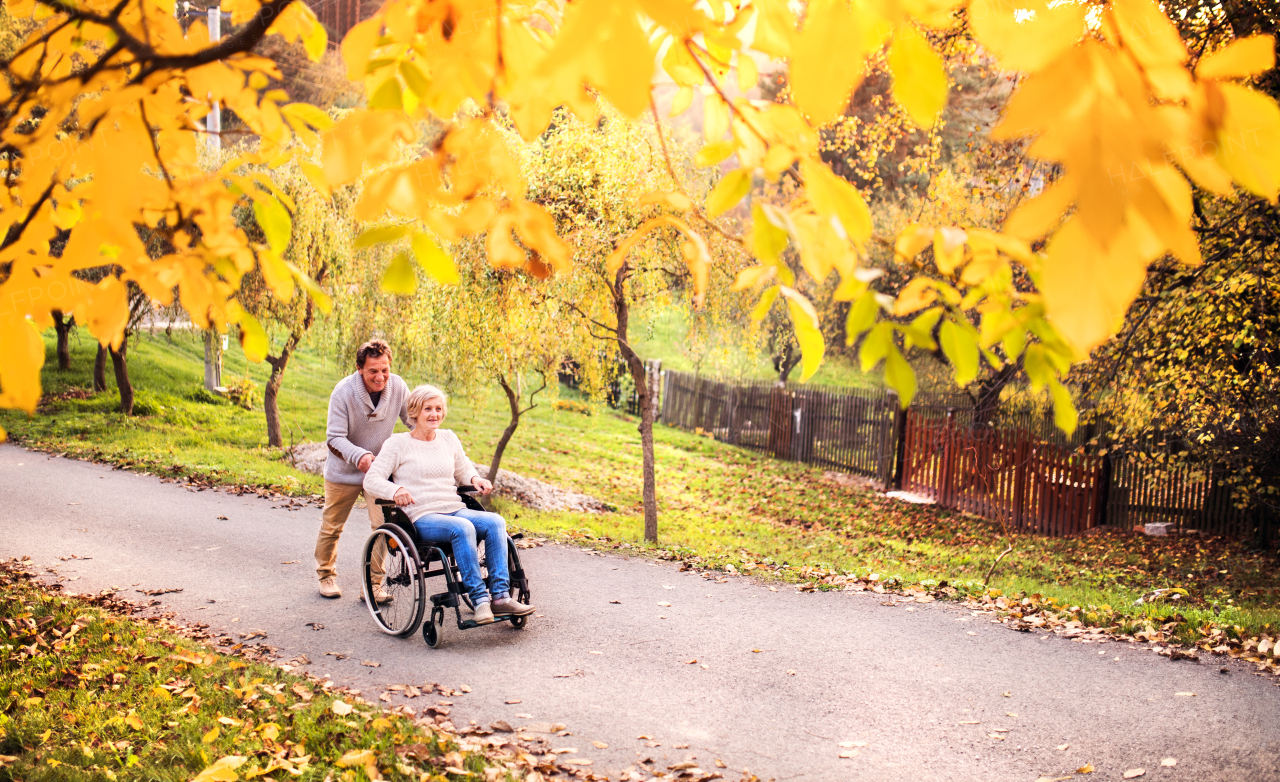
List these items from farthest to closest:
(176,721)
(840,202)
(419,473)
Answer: (419,473)
(176,721)
(840,202)

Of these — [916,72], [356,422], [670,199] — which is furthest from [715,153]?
[356,422]

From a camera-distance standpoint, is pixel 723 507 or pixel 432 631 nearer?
pixel 432 631

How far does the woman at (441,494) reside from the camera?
5543 millimetres

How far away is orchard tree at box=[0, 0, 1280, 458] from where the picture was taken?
30.2 inches

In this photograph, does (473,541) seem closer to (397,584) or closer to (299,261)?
(397,584)

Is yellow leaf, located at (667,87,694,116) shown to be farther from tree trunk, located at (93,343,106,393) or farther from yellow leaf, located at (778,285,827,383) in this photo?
tree trunk, located at (93,343,106,393)

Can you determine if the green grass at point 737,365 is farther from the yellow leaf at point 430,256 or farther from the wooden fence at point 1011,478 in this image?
the yellow leaf at point 430,256

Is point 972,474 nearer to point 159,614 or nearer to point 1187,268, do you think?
point 1187,268

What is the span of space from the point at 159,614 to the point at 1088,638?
6.65 meters

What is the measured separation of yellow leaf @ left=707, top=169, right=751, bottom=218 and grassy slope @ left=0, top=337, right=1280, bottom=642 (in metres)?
6.34

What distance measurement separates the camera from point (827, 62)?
3.31 ft

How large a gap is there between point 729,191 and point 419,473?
15.3ft

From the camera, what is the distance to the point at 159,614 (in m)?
6.14

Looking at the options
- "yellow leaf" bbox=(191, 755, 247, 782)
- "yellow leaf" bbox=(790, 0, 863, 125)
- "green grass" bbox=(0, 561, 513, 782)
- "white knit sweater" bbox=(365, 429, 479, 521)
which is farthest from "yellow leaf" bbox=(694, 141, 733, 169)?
"white knit sweater" bbox=(365, 429, 479, 521)
